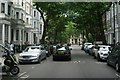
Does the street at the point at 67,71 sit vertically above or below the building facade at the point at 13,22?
below

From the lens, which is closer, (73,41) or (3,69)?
(3,69)

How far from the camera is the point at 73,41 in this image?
162 meters

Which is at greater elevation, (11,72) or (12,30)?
(12,30)

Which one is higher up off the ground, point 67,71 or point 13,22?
point 13,22

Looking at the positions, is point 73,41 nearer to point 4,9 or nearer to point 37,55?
point 4,9

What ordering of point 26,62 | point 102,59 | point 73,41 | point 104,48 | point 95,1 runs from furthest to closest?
point 73,41, point 95,1, point 104,48, point 102,59, point 26,62

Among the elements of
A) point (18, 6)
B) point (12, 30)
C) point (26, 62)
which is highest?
point (18, 6)

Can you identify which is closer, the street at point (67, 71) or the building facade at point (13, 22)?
the street at point (67, 71)

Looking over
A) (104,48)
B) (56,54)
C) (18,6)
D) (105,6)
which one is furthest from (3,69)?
(18,6)

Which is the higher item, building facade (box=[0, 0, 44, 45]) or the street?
building facade (box=[0, 0, 44, 45])

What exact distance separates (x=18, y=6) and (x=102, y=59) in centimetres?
2922

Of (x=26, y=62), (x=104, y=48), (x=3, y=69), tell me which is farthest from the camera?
(x=104, y=48)

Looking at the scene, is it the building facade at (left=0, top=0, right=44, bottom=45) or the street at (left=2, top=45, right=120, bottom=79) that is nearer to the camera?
the street at (left=2, top=45, right=120, bottom=79)

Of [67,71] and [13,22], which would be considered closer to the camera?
[67,71]
